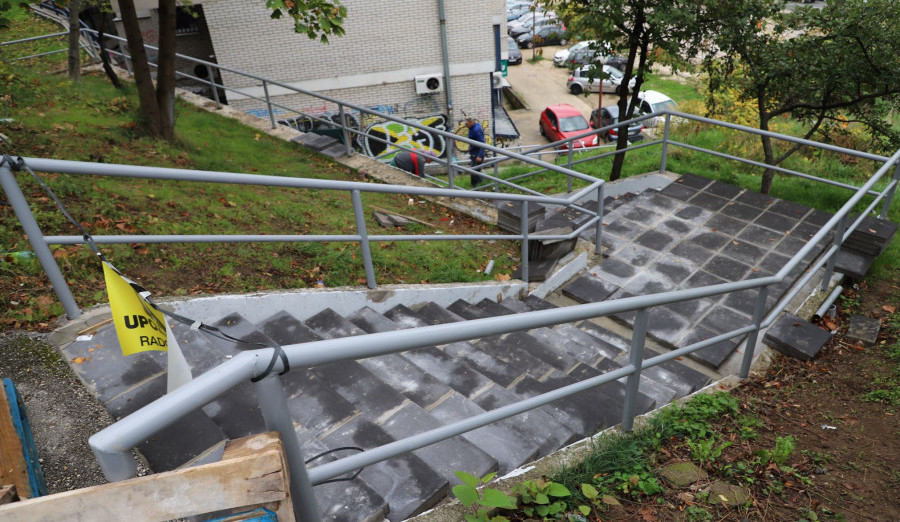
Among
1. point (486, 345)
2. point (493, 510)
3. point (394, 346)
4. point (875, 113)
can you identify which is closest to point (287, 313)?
point (486, 345)

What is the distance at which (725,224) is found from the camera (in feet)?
26.5

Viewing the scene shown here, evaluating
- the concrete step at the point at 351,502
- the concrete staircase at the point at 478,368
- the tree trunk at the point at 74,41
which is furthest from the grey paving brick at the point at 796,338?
the tree trunk at the point at 74,41

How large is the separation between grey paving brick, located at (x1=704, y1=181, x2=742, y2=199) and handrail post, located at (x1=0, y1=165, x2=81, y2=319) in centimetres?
812

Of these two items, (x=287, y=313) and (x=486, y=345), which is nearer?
(x=287, y=313)

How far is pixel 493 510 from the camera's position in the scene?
2582mm

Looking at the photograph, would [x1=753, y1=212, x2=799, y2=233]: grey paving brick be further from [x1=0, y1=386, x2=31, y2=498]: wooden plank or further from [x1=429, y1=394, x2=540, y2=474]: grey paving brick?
[x1=0, y1=386, x2=31, y2=498]: wooden plank

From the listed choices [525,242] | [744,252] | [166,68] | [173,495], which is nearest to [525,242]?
[525,242]

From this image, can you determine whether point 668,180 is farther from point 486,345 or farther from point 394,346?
point 394,346

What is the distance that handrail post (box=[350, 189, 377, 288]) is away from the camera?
183 inches

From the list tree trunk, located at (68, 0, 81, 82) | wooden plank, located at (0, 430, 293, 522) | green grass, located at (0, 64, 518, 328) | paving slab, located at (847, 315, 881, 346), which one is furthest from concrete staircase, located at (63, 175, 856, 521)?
tree trunk, located at (68, 0, 81, 82)

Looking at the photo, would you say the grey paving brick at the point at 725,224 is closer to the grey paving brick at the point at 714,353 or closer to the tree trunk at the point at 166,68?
the grey paving brick at the point at 714,353

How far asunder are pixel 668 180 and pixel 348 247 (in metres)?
5.56

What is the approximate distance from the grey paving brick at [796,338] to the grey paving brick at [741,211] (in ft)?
9.14

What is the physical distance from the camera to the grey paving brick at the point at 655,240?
7.73 meters
